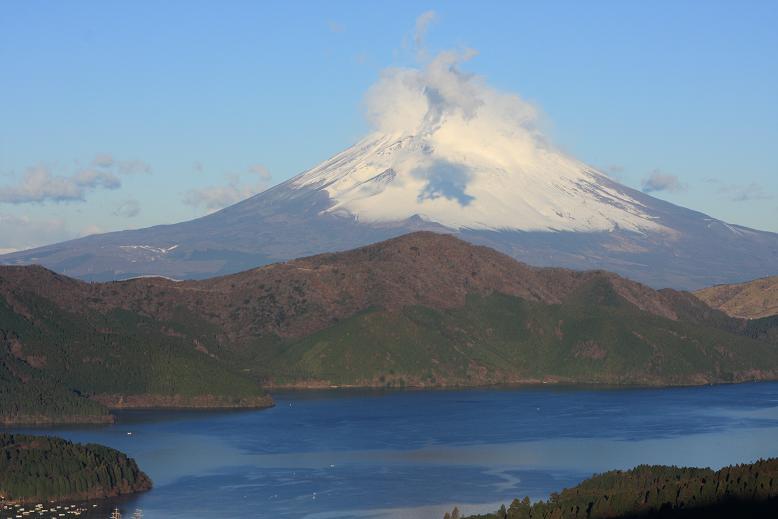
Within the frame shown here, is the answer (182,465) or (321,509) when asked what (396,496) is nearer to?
(321,509)

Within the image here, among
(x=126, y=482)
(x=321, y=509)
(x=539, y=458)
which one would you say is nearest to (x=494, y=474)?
(x=539, y=458)

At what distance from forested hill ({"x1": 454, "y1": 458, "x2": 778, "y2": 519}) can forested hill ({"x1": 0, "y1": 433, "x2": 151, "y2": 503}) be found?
3835cm

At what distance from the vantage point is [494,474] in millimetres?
179125

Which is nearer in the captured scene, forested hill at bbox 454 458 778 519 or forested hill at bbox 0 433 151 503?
forested hill at bbox 454 458 778 519

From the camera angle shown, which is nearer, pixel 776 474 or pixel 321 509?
pixel 776 474

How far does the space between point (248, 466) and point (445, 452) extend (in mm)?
26518

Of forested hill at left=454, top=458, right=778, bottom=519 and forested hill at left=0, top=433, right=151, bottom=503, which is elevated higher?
forested hill at left=0, top=433, right=151, bottom=503

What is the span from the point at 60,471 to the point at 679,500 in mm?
62954

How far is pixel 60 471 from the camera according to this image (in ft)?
527

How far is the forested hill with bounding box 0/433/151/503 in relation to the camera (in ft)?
513

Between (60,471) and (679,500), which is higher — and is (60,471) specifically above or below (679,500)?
above

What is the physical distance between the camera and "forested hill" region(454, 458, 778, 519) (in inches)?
5118

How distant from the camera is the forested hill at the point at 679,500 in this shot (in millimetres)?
130000

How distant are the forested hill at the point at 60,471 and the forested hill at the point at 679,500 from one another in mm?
38347
